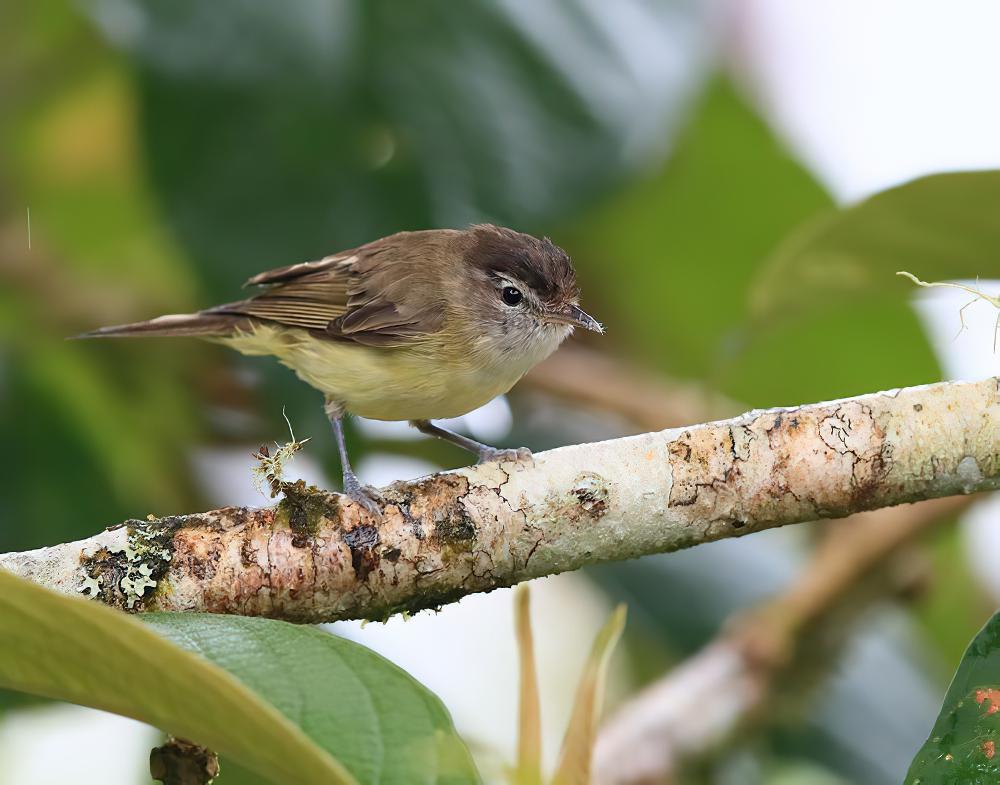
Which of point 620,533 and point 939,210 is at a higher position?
point 939,210

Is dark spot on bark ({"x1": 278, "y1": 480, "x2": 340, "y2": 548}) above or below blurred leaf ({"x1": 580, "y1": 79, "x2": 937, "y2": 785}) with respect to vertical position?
below

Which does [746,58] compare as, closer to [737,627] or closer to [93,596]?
[737,627]

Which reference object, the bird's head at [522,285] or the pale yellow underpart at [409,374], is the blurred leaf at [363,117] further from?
the pale yellow underpart at [409,374]

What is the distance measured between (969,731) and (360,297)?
2070mm

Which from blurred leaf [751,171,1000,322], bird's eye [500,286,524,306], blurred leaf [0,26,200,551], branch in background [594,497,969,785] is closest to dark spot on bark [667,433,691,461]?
blurred leaf [751,171,1000,322]

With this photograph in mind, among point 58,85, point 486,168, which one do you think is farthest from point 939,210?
point 58,85

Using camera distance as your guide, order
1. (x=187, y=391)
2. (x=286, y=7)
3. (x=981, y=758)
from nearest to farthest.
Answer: (x=981, y=758), (x=286, y=7), (x=187, y=391)

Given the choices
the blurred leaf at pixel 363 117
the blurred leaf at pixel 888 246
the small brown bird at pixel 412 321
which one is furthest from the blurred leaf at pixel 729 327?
the blurred leaf at pixel 888 246

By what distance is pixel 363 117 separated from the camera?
3.05m

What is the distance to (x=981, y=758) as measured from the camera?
1512 mm

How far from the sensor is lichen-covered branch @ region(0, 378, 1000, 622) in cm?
173

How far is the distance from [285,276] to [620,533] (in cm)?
171

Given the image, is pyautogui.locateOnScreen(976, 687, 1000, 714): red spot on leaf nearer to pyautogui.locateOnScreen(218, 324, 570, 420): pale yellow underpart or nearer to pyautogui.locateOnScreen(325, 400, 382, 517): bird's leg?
pyautogui.locateOnScreen(325, 400, 382, 517): bird's leg

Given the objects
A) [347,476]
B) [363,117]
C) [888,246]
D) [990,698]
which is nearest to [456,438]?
[347,476]
